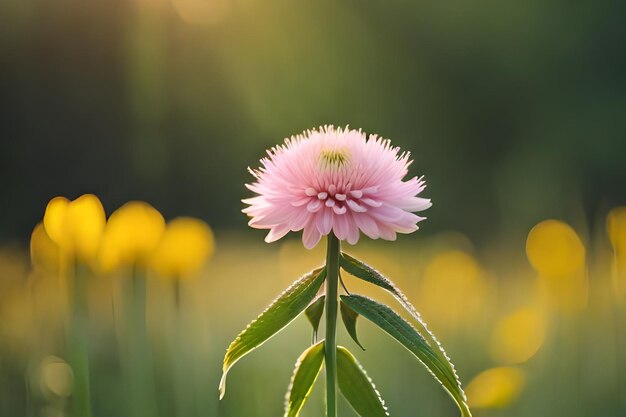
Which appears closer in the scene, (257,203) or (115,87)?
(257,203)

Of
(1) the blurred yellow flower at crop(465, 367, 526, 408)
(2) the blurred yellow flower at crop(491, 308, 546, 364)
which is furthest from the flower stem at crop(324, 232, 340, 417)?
(2) the blurred yellow flower at crop(491, 308, 546, 364)

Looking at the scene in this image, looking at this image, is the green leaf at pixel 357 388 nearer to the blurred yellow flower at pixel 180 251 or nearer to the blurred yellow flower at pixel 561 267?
the blurred yellow flower at pixel 180 251

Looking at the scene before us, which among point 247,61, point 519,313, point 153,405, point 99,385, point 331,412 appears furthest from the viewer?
point 247,61

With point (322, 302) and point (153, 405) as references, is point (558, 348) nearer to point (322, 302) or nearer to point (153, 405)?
point (153, 405)

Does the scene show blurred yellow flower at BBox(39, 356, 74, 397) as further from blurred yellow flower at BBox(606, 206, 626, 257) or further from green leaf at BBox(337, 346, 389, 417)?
blurred yellow flower at BBox(606, 206, 626, 257)

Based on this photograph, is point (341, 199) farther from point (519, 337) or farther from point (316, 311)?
point (519, 337)

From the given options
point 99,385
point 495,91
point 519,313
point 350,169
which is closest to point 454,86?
point 495,91
